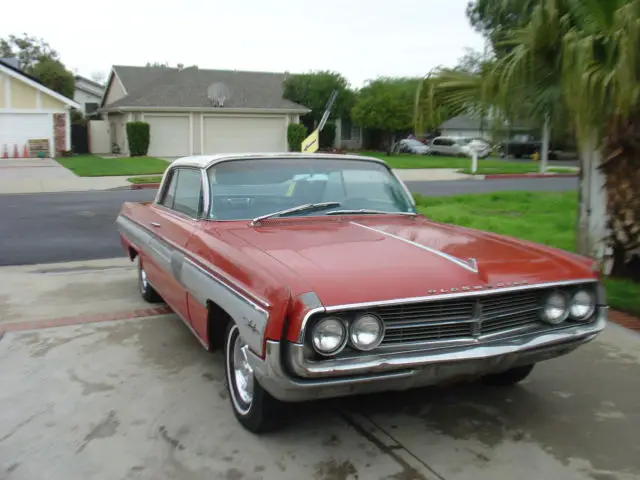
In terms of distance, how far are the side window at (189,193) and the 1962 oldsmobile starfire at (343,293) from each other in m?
0.05

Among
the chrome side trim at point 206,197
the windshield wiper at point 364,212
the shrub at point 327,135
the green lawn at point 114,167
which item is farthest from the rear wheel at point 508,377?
the shrub at point 327,135

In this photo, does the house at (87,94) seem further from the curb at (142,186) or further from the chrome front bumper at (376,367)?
the chrome front bumper at (376,367)

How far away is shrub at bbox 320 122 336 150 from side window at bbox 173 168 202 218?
32.9 m

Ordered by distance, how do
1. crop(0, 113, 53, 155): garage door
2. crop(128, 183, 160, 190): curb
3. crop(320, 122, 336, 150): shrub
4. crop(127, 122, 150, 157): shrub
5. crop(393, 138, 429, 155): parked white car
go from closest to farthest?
crop(128, 183, 160, 190): curb, crop(0, 113, 53, 155): garage door, crop(127, 122, 150, 157): shrub, crop(320, 122, 336, 150): shrub, crop(393, 138, 429, 155): parked white car

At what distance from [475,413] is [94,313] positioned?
3.75m

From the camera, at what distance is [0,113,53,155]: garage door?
30.3 meters

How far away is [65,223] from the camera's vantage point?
1215 centimetres

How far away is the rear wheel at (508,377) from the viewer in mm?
4359

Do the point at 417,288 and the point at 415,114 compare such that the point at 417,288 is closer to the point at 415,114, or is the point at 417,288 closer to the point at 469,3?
the point at 415,114

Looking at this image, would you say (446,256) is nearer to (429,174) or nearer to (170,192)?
(170,192)

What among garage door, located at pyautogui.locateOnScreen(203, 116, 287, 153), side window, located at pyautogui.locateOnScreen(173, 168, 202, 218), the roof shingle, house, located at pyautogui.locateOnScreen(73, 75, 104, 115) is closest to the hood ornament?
side window, located at pyautogui.locateOnScreen(173, 168, 202, 218)

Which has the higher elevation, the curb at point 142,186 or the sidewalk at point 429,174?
the sidewalk at point 429,174

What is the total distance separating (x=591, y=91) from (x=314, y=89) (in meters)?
32.6

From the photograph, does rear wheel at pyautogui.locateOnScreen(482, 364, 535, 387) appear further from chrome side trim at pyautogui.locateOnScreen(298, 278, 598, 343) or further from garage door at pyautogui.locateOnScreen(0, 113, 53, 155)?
garage door at pyautogui.locateOnScreen(0, 113, 53, 155)
